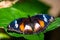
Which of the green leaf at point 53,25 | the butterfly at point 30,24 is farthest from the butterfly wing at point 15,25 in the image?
the green leaf at point 53,25

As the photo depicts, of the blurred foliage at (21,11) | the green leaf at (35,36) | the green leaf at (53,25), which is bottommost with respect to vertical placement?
the green leaf at (35,36)

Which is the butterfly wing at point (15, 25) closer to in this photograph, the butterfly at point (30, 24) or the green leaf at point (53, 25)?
the butterfly at point (30, 24)

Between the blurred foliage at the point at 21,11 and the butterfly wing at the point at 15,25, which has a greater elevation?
the blurred foliage at the point at 21,11

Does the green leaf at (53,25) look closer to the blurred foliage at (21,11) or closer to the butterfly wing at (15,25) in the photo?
the blurred foliage at (21,11)

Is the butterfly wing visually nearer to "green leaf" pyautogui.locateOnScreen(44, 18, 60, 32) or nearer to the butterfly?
the butterfly

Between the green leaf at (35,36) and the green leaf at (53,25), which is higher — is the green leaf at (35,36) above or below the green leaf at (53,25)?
below

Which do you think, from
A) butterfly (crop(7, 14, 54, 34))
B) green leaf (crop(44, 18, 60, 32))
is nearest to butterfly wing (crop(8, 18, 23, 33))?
butterfly (crop(7, 14, 54, 34))

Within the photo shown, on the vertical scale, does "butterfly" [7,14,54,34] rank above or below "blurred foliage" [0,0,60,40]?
below

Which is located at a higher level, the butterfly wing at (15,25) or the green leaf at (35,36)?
the butterfly wing at (15,25)
